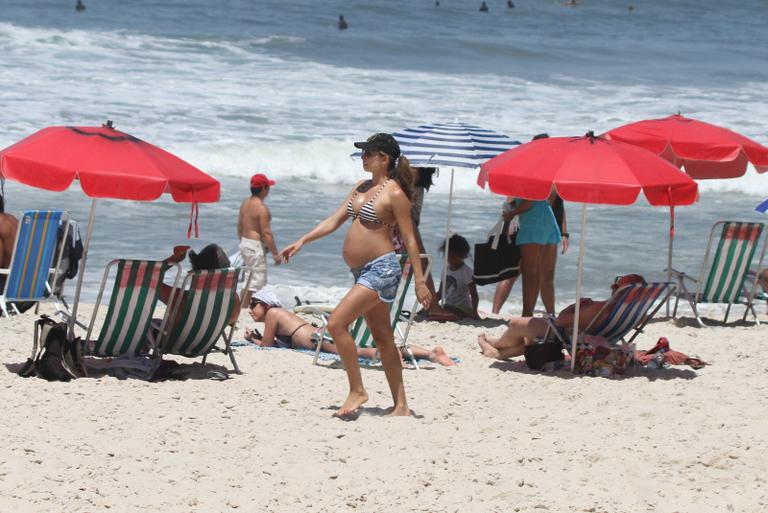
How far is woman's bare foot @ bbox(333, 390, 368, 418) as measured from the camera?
584 centimetres

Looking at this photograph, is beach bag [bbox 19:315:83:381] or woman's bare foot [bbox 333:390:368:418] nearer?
woman's bare foot [bbox 333:390:368:418]

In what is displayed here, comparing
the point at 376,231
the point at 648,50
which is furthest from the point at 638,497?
the point at 648,50

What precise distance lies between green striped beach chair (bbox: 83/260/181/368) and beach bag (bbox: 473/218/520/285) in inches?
130

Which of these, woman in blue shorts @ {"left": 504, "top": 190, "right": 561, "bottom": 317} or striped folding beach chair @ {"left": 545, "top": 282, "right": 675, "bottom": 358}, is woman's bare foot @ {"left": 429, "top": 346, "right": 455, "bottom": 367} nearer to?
striped folding beach chair @ {"left": 545, "top": 282, "right": 675, "bottom": 358}

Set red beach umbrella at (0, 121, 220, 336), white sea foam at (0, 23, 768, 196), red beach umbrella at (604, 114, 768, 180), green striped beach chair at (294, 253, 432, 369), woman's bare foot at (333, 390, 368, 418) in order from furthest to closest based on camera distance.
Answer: white sea foam at (0, 23, 768, 196)
red beach umbrella at (604, 114, 768, 180)
green striped beach chair at (294, 253, 432, 369)
red beach umbrella at (0, 121, 220, 336)
woman's bare foot at (333, 390, 368, 418)

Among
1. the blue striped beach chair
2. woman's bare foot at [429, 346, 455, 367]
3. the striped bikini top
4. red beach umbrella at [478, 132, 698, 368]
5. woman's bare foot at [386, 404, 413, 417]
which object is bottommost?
woman's bare foot at [429, 346, 455, 367]

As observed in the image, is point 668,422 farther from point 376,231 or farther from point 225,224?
point 225,224

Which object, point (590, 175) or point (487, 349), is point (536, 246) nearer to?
point (487, 349)

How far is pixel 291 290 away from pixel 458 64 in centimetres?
2142

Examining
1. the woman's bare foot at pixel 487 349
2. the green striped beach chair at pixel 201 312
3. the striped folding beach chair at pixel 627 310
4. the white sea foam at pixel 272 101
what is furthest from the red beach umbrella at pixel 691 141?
the white sea foam at pixel 272 101

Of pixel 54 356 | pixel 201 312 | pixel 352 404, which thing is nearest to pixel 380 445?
pixel 352 404

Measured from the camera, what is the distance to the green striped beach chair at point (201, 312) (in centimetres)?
661

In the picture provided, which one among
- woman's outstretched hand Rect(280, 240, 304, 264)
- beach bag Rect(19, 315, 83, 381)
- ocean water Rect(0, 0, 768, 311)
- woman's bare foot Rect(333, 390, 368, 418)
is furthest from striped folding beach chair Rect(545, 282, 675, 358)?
ocean water Rect(0, 0, 768, 311)

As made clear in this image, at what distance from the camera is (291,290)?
11.0 m
